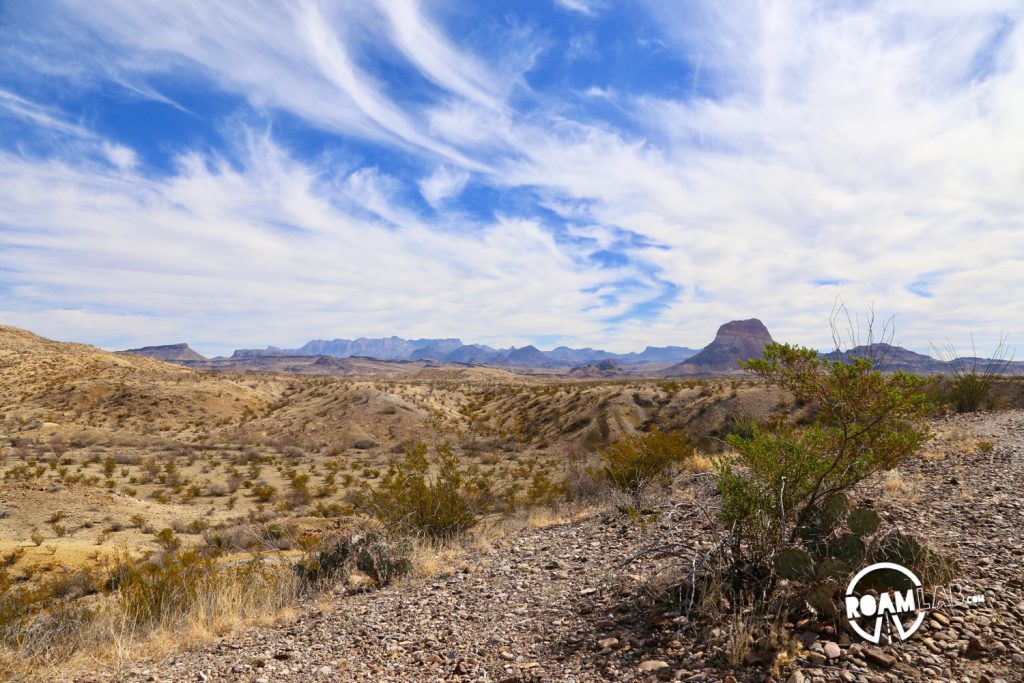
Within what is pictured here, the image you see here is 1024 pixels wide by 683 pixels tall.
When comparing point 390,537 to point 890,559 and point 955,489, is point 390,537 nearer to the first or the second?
point 890,559

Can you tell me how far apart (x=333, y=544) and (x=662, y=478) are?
8368 mm

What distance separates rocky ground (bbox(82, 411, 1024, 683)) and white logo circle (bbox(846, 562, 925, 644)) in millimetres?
115

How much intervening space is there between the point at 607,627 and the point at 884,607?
2589 millimetres

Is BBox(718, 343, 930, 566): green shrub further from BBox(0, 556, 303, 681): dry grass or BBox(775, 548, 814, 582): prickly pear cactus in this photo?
BBox(0, 556, 303, 681): dry grass

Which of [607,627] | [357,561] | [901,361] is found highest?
[901,361]

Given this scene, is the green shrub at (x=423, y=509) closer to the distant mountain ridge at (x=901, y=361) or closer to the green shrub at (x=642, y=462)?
the green shrub at (x=642, y=462)

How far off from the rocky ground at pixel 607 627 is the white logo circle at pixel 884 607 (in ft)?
0.38

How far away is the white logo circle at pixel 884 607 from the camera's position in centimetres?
432

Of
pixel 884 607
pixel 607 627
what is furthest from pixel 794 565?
pixel 607 627

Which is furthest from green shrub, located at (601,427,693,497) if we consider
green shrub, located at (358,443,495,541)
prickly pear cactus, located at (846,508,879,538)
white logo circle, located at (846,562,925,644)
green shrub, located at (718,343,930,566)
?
white logo circle, located at (846,562,925,644)

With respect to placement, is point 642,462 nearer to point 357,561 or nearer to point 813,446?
point 357,561

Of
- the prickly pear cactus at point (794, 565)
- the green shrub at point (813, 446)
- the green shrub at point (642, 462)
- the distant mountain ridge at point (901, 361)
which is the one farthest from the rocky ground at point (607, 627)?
the green shrub at point (642, 462)

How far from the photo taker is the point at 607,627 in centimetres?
564

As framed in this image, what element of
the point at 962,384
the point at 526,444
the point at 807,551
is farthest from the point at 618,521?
the point at 526,444
